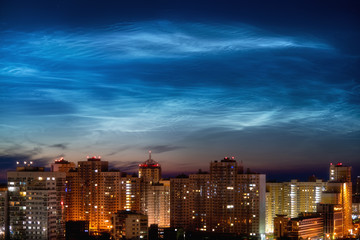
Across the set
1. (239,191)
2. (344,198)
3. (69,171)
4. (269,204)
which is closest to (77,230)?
(69,171)

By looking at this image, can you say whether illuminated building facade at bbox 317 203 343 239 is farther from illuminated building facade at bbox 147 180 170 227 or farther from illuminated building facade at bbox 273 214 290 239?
illuminated building facade at bbox 147 180 170 227

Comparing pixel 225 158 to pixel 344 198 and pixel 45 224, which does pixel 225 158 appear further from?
pixel 45 224

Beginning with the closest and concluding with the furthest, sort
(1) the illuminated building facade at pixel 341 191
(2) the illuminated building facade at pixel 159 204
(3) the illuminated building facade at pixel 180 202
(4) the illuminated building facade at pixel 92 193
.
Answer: (4) the illuminated building facade at pixel 92 193 < (3) the illuminated building facade at pixel 180 202 < (1) the illuminated building facade at pixel 341 191 < (2) the illuminated building facade at pixel 159 204

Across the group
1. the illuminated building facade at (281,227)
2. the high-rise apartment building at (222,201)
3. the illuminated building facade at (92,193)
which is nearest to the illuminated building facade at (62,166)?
the illuminated building facade at (92,193)

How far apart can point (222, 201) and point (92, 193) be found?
698 cm

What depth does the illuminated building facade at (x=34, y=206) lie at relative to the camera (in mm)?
27375

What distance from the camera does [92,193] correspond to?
35.4 meters

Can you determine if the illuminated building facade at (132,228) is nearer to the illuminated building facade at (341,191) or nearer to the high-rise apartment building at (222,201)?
the high-rise apartment building at (222,201)

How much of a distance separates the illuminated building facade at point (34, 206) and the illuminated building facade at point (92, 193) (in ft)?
22.4

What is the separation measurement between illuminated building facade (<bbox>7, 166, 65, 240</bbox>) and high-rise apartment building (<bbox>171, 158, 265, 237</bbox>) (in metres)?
9.31

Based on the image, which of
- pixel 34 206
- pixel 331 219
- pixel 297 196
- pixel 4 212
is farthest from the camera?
pixel 297 196

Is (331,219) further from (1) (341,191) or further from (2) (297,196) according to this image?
(2) (297,196)

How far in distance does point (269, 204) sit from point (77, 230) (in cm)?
1275

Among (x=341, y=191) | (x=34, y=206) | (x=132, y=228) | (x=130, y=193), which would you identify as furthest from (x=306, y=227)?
(x=34, y=206)
